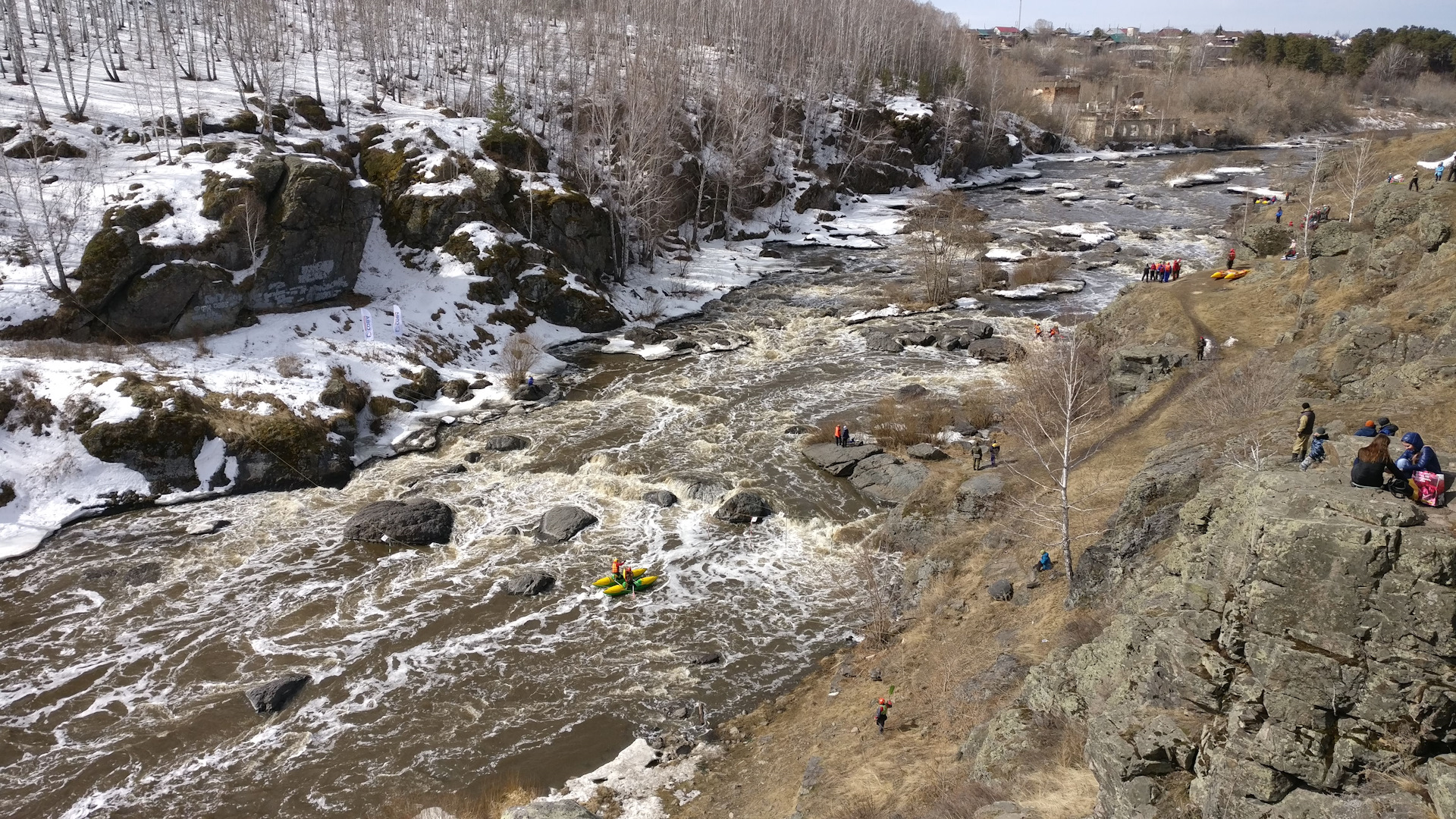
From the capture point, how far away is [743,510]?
2692 cm

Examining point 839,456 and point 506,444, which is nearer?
point 839,456

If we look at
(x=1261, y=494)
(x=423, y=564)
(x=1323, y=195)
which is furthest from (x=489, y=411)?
(x=1323, y=195)

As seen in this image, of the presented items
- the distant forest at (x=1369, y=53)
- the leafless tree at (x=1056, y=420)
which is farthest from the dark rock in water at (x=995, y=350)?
the distant forest at (x=1369, y=53)

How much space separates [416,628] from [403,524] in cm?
494

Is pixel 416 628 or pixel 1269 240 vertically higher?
pixel 1269 240

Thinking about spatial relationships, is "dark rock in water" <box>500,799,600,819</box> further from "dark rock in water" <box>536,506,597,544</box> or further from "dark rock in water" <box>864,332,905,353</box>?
"dark rock in water" <box>864,332,905,353</box>

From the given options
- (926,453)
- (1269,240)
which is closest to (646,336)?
(926,453)

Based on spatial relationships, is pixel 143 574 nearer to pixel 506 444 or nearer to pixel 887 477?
pixel 506 444

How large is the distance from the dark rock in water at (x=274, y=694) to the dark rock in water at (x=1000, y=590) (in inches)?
652

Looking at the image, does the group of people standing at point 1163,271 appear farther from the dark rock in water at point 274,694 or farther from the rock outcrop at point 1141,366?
the dark rock in water at point 274,694

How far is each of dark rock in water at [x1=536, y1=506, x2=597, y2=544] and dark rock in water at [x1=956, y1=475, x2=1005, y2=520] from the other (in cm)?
1152

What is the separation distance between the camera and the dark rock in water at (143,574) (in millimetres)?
23453

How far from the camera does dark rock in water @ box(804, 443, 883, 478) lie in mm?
29719

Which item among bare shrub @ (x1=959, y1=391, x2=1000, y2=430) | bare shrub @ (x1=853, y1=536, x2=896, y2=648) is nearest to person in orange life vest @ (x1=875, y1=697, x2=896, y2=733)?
bare shrub @ (x1=853, y1=536, x2=896, y2=648)
